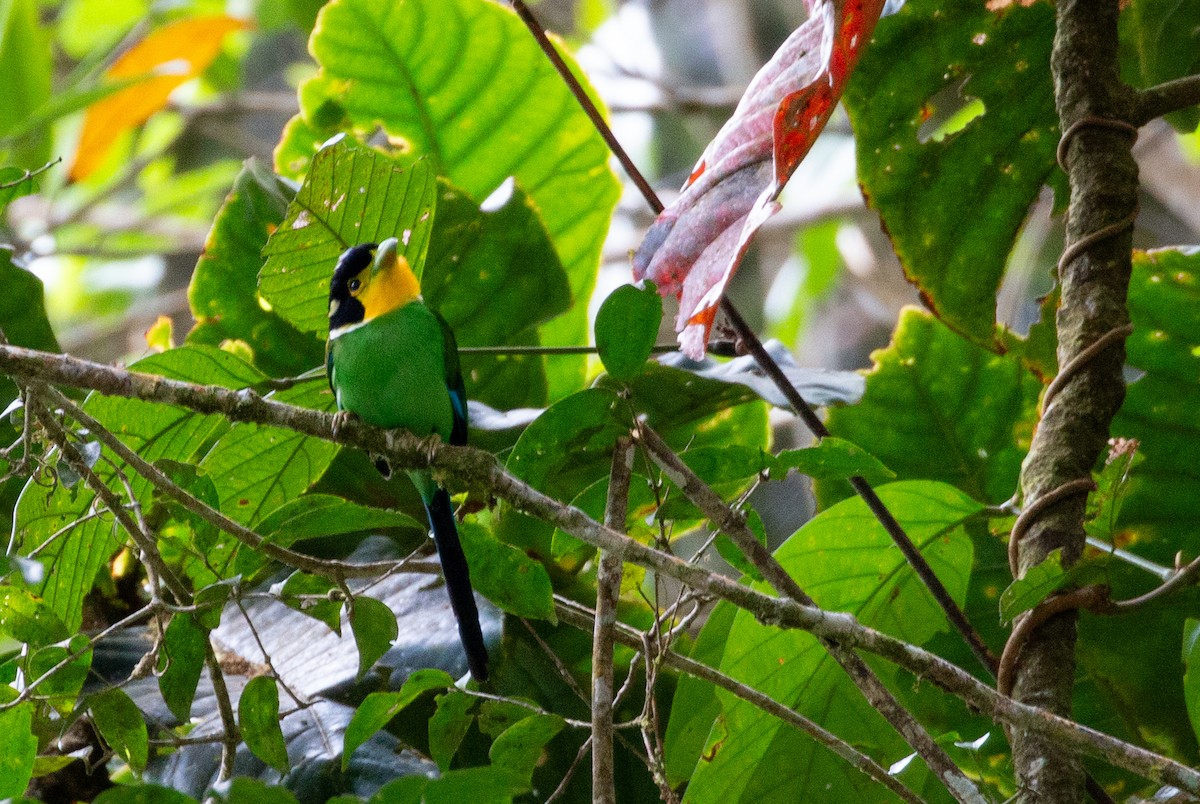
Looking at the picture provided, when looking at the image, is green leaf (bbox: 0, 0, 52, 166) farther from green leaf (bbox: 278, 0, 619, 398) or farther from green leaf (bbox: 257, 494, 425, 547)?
green leaf (bbox: 257, 494, 425, 547)

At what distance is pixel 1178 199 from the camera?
4.62 meters

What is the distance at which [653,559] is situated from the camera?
1.37m

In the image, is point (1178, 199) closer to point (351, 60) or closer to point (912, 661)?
point (351, 60)

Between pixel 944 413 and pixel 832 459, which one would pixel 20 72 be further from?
pixel 832 459

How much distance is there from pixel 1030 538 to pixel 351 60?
1883 mm

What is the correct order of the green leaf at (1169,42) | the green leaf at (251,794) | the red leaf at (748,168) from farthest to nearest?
the green leaf at (1169,42), the red leaf at (748,168), the green leaf at (251,794)

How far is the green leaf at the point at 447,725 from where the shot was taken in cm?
157

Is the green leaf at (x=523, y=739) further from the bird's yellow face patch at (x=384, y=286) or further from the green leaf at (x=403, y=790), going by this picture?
the bird's yellow face patch at (x=384, y=286)

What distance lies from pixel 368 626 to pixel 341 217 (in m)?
0.67

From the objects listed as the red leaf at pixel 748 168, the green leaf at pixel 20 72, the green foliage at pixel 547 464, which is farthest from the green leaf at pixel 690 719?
the green leaf at pixel 20 72

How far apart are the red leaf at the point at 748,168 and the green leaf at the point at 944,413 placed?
96 centimetres

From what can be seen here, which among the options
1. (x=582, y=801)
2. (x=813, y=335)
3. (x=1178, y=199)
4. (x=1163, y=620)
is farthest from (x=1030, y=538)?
(x=813, y=335)

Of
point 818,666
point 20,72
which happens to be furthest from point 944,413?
point 20,72

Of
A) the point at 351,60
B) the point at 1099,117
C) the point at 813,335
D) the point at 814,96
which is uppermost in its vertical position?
the point at 351,60
